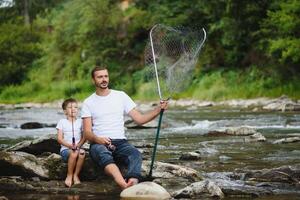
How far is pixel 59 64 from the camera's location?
51.3 metres

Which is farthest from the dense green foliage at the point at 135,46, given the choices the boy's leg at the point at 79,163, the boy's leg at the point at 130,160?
the boy's leg at the point at 130,160

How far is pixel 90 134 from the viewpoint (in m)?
7.41

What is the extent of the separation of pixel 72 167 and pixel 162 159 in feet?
9.77

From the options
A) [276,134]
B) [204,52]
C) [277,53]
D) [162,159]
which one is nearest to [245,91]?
[277,53]

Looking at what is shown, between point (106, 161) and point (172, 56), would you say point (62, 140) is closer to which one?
point (106, 161)

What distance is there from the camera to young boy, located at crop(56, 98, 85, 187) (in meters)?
7.60

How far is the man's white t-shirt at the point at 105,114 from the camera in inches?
296

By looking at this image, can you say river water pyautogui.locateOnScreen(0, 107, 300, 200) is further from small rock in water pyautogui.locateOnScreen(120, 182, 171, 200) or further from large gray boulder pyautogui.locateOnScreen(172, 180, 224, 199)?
large gray boulder pyautogui.locateOnScreen(172, 180, 224, 199)

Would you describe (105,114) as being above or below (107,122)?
above

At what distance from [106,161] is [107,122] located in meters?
0.54

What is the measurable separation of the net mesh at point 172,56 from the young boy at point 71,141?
122 centimetres

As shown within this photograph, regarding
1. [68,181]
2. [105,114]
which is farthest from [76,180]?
[105,114]

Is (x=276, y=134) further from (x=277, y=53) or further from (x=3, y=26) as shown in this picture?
(x=3, y=26)

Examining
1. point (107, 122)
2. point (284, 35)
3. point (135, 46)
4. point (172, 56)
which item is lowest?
point (107, 122)
